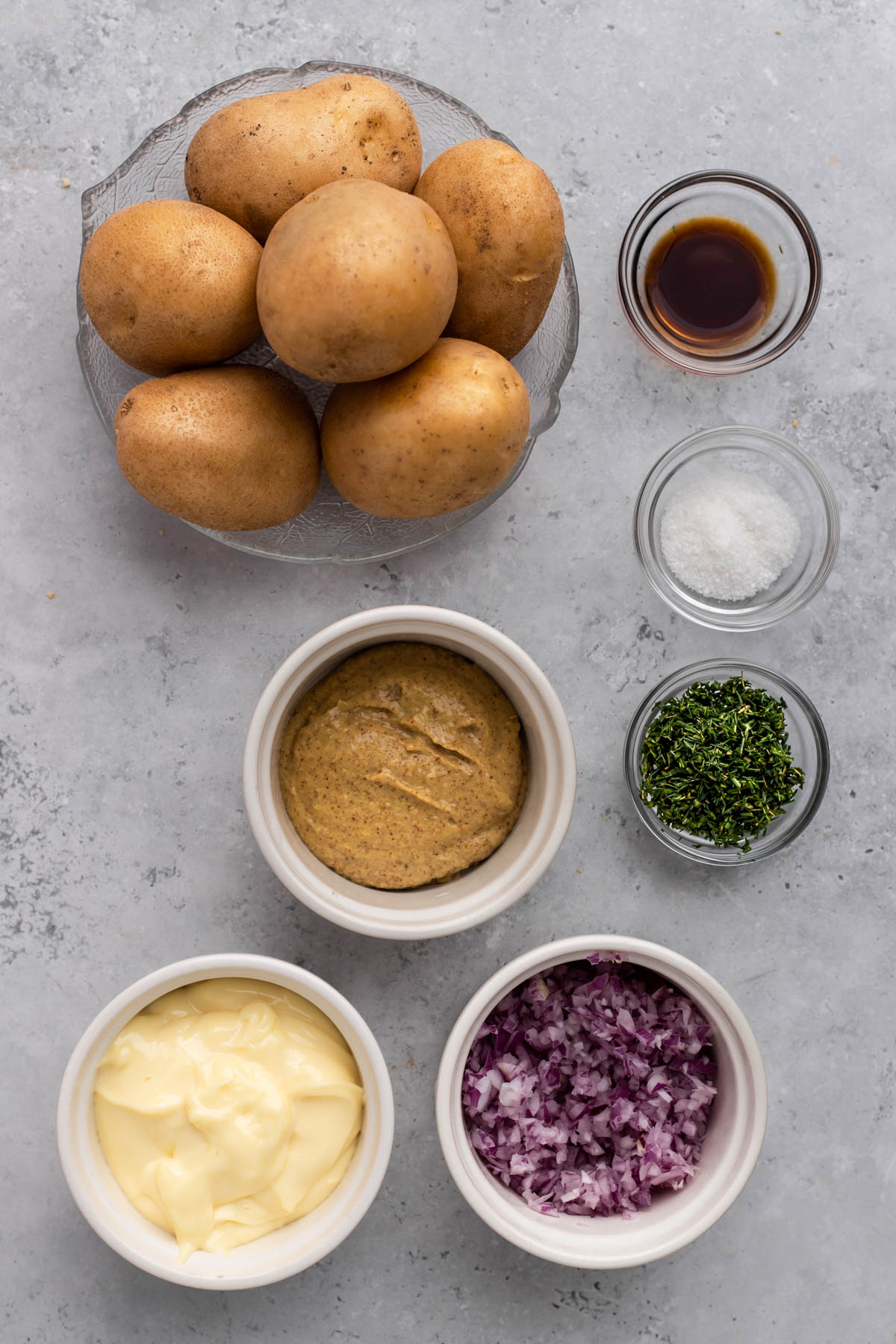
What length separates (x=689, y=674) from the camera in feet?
4.71

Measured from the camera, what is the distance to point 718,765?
1.37 m

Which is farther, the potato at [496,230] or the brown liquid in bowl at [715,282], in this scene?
the brown liquid in bowl at [715,282]

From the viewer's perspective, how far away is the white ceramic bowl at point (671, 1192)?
1.23 meters

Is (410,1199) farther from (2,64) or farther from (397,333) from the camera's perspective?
(2,64)

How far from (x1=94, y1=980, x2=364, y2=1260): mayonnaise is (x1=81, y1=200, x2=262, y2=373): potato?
774mm

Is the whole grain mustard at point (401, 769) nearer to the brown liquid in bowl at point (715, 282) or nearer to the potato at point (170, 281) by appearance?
the potato at point (170, 281)

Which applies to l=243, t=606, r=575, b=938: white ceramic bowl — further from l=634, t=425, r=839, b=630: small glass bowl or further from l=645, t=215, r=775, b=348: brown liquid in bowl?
l=645, t=215, r=775, b=348: brown liquid in bowl

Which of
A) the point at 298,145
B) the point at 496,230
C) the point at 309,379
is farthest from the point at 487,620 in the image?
the point at 298,145

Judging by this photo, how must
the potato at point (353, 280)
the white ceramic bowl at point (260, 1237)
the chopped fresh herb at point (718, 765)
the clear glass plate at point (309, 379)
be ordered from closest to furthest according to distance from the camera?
the potato at point (353, 280), the white ceramic bowl at point (260, 1237), the clear glass plate at point (309, 379), the chopped fresh herb at point (718, 765)

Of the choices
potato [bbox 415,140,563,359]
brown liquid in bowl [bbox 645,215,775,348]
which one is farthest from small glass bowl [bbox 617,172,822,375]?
potato [bbox 415,140,563,359]

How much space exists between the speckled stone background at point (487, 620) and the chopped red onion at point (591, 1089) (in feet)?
0.35

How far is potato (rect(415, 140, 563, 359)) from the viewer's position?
1.13 metres

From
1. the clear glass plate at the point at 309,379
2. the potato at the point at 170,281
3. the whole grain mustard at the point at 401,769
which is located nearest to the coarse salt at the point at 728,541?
the clear glass plate at the point at 309,379

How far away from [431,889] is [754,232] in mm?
1018
